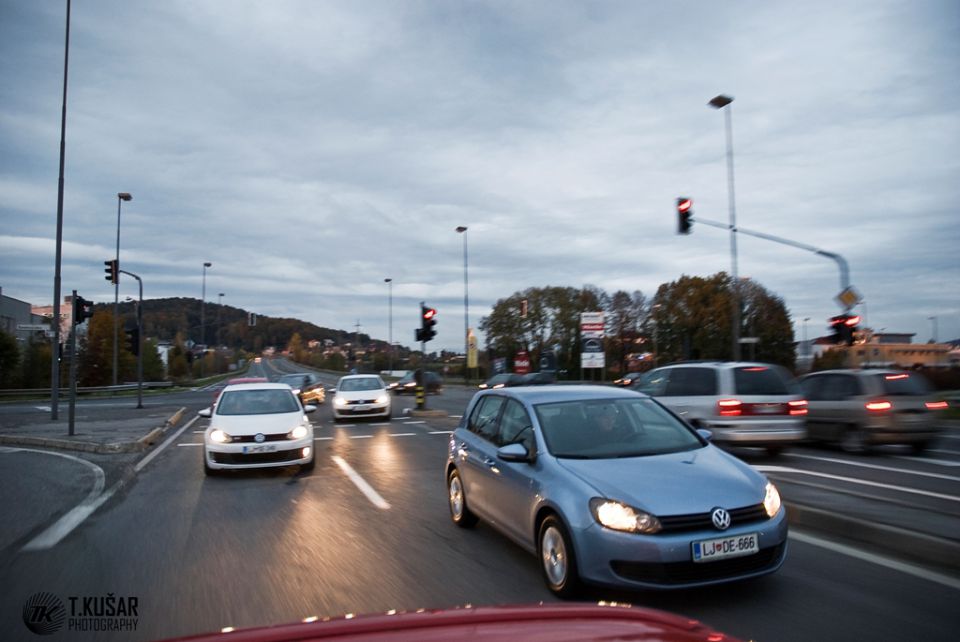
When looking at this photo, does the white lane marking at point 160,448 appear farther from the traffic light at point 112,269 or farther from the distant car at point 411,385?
the distant car at point 411,385

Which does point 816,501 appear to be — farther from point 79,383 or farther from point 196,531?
point 79,383

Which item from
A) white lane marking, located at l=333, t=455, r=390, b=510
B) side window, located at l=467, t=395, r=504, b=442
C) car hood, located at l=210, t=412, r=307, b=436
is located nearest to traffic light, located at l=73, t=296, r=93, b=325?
car hood, located at l=210, t=412, r=307, b=436

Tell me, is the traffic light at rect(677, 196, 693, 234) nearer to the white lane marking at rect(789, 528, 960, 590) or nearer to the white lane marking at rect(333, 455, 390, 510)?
the white lane marking at rect(333, 455, 390, 510)

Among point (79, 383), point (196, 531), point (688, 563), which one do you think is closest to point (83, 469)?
point (196, 531)

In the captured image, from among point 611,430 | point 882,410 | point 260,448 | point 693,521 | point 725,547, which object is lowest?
point 260,448

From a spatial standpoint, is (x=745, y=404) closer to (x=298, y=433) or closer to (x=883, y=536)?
(x=883, y=536)

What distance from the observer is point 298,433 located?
1199 cm

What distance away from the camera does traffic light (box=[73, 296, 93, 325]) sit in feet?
67.6

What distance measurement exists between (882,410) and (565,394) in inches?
360

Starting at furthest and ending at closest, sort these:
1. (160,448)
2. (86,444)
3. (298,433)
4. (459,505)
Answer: (160,448), (86,444), (298,433), (459,505)

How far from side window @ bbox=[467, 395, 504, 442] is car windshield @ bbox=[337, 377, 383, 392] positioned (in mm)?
17131

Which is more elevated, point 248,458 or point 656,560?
point 656,560

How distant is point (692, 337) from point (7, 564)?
69.8 m

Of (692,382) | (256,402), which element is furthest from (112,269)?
(692,382)
